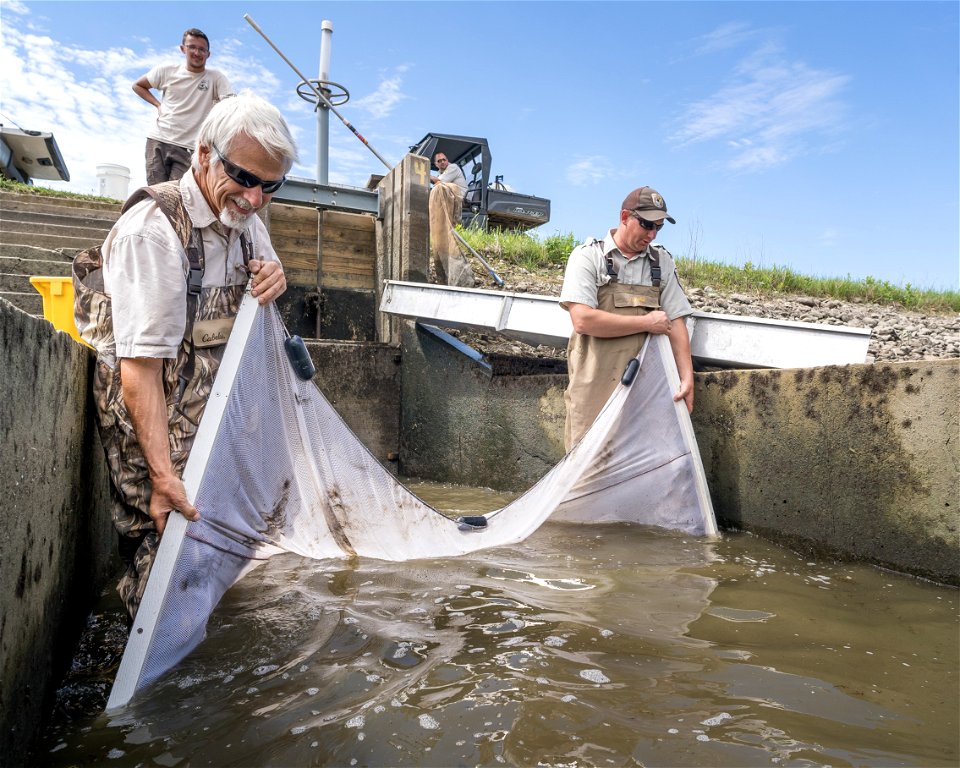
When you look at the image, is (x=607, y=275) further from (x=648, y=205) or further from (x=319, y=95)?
(x=319, y=95)

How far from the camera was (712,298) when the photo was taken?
324 inches

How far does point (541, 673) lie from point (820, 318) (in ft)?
23.0

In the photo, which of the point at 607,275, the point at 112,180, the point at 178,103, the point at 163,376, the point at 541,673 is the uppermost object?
the point at 112,180

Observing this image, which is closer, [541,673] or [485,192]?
[541,673]

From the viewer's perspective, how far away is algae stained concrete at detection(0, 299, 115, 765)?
1547mm

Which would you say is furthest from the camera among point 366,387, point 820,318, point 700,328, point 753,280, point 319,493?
point 753,280

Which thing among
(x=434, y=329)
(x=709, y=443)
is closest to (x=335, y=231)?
(x=434, y=329)

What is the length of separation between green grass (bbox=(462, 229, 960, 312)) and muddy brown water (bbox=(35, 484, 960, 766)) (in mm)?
6768

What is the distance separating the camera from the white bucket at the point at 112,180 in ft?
46.9

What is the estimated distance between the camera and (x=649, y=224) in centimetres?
400

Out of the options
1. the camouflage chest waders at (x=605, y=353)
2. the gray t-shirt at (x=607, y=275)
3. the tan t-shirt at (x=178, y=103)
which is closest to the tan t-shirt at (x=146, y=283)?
the gray t-shirt at (x=607, y=275)

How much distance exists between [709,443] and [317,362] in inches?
146

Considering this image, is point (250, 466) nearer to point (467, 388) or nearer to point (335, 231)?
point (467, 388)

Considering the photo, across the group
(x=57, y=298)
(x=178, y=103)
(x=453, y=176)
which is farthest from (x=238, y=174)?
(x=453, y=176)
